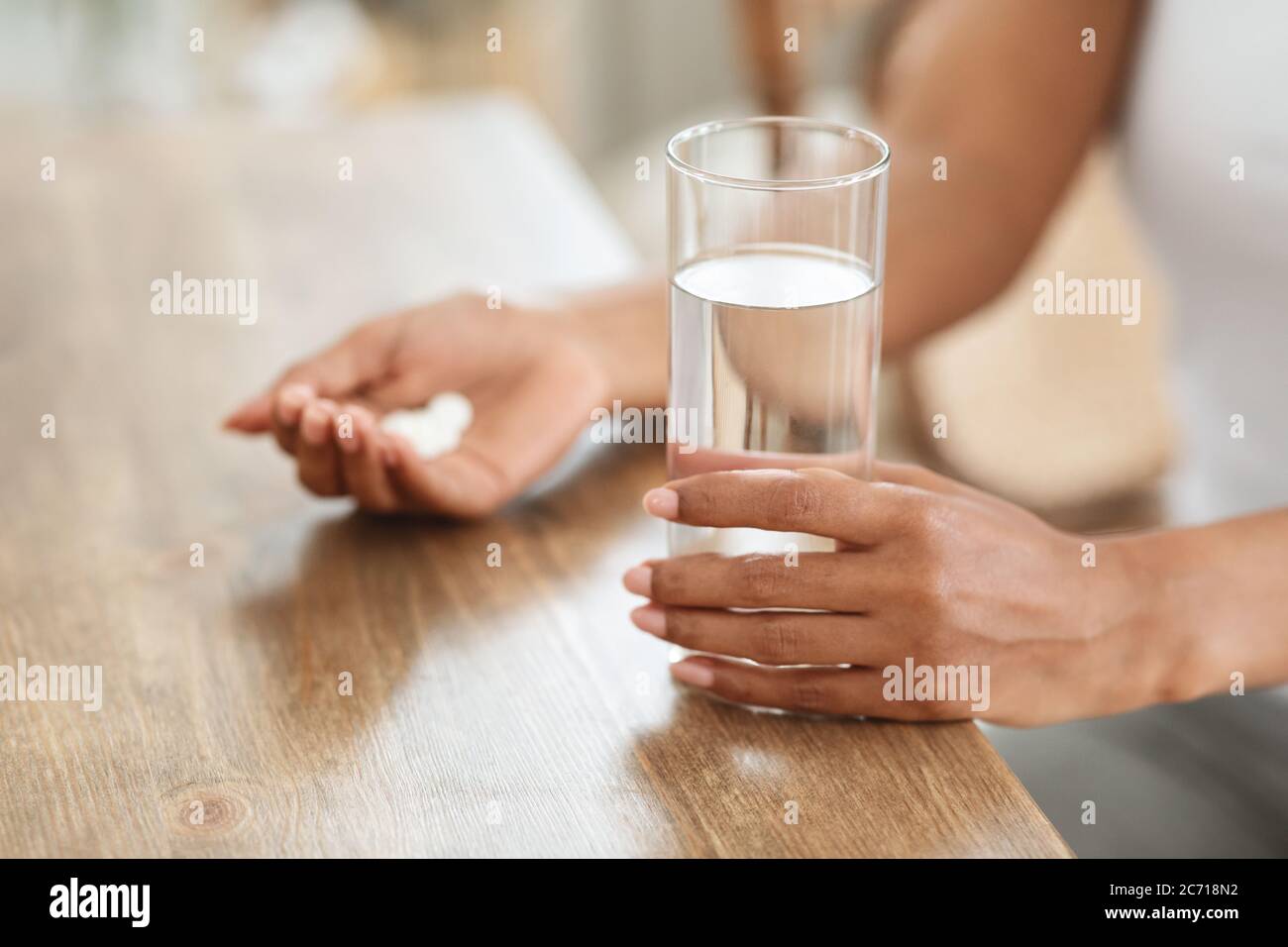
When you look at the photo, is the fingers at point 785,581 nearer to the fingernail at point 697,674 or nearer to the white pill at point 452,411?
the fingernail at point 697,674

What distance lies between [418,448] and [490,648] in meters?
0.15

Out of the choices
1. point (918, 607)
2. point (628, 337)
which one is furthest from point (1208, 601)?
point (628, 337)

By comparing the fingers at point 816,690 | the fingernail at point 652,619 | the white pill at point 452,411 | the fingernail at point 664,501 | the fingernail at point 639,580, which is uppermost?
the fingernail at point 664,501

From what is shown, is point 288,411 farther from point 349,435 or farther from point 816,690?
point 816,690

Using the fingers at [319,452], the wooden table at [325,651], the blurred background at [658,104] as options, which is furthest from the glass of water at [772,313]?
the blurred background at [658,104]

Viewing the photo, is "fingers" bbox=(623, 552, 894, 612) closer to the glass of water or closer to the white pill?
the glass of water

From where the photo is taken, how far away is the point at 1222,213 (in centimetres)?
95

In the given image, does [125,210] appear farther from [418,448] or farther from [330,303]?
[418,448]

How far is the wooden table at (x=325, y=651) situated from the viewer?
55 centimetres

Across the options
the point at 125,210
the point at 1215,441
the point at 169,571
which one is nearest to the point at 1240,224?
the point at 1215,441

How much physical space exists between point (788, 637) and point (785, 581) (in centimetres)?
3

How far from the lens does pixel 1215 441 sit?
3.39ft

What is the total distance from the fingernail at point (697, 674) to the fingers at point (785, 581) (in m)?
0.03

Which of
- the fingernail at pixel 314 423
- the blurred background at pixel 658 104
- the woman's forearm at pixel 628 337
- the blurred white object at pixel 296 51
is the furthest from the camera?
the blurred white object at pixel 296 51
